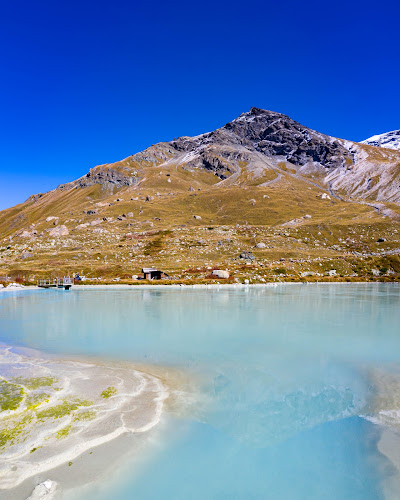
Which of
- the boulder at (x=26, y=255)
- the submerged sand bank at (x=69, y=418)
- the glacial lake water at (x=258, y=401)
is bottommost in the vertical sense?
the glacial lake water at (x=258, y=401)

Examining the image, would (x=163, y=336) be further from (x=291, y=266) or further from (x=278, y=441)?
(x=291, y=266)

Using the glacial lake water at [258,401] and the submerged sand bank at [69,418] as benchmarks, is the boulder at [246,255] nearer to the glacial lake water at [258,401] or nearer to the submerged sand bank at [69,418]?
the glacial lake water at [258,401]

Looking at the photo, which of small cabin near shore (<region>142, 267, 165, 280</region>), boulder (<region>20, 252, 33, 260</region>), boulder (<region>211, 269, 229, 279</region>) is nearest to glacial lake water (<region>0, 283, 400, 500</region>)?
small cabin near shore (<region>142, 267, 165, 280</region>)

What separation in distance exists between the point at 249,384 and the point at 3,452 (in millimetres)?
9965

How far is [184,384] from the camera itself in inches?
586

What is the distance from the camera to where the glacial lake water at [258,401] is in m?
8.58

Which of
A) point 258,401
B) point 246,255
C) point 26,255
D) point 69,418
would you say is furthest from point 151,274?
point 69,418

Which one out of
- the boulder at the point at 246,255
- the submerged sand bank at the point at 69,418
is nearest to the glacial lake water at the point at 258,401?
the submerged sand bank at the point at 69,418

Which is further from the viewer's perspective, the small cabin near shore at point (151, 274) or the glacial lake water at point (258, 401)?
the small cabin near shore at point (151, 274)

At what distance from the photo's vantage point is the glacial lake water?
858cm

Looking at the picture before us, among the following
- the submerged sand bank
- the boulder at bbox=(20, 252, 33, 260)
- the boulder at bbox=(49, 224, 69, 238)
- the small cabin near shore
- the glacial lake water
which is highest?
the boulder at bbox=(49, 224, 69, 238)

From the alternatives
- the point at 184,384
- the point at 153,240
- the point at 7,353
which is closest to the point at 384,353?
the point at 184,384

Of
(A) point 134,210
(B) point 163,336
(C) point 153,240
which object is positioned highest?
(A) point 134,210

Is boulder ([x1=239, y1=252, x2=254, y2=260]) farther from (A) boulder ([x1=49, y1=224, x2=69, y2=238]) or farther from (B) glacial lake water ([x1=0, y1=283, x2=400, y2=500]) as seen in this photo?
(A) boulder ([x1=49, y1=224, x2=69, y2=238])
